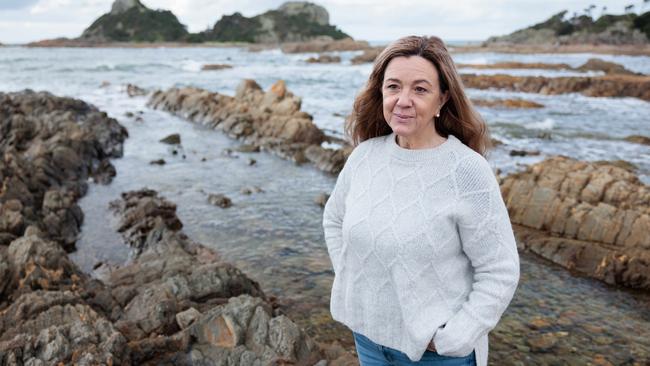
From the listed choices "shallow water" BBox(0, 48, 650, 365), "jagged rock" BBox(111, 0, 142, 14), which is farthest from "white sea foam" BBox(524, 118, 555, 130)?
"jagged rock" BBox(111, 0, 142, 14)

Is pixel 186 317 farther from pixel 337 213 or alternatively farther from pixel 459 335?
pixel 459 335

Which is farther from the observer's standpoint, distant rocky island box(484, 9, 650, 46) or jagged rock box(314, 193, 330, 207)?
distant rocky island box(484, 9, 650, 46)

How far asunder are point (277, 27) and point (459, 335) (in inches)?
6777

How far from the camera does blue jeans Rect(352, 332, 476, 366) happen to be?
2.36m

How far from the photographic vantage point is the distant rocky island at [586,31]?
329 ft

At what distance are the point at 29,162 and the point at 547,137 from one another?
63.9 ft

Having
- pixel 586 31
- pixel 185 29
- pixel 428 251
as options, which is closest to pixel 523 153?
pixel 428 251

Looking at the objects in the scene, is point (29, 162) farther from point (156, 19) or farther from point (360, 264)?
point (156, 19)

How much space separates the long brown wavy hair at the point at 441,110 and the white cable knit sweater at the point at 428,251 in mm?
119

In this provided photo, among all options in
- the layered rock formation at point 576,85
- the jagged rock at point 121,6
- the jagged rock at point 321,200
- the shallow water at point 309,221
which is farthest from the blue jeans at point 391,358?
the jagged rock at point 121,6

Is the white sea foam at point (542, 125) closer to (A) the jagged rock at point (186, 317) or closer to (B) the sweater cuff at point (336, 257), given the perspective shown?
(A) the jagged rock at point (186, 317)

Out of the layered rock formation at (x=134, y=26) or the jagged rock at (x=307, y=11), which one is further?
the jagged rock at (x=307, y=11)

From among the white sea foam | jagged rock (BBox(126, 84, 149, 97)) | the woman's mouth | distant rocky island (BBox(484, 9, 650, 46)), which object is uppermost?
distant rocky island (BBox(484, 9, 650, 46))

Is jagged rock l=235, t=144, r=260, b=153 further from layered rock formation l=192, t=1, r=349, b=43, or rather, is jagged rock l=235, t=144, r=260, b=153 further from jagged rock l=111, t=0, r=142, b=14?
jagged rock l=111, t=0, r=142, b=14
